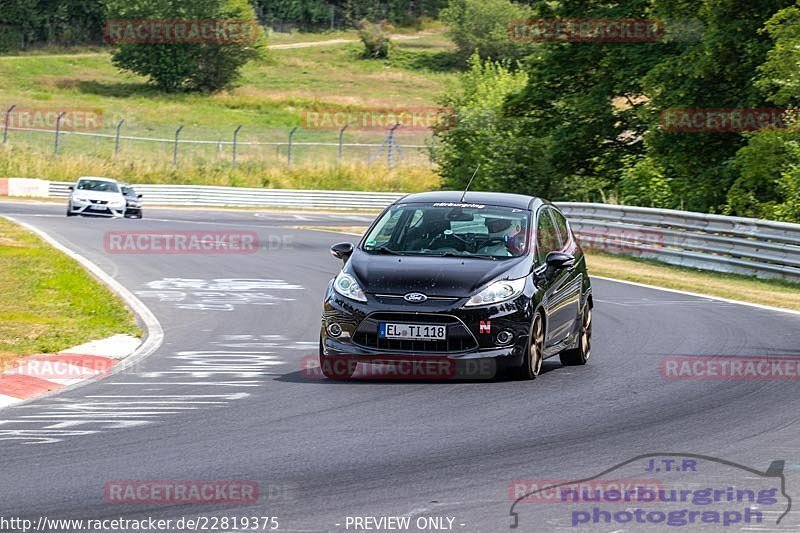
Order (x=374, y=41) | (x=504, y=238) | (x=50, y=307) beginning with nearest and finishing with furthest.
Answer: (x=504, y=238)
(x=50, y=307)
(x=374, y=41)

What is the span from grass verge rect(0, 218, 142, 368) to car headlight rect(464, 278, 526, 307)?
4277 millimetres

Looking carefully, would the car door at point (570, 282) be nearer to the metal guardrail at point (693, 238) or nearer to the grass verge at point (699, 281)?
the grass verge at point (699, 281)

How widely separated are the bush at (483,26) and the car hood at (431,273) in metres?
111

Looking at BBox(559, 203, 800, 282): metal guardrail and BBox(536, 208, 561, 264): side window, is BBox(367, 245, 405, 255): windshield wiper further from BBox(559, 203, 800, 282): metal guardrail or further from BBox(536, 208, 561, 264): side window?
BBox(559, 203, 800, 282): metal guardrail

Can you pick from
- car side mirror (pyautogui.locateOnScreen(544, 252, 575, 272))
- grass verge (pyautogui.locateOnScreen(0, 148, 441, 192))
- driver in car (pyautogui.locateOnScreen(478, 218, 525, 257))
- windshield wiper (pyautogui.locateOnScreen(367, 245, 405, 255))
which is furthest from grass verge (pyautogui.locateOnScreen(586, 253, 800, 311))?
grass verge (pyautogui.locateOnScreen(0, 148, 441, 192))

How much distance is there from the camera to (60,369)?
1216 centimetres

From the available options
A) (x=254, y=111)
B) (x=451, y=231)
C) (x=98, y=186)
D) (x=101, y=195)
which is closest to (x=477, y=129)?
(x=98, y=186)

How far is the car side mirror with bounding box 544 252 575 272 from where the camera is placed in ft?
39.9

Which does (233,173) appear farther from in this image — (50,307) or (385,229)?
(385,229)

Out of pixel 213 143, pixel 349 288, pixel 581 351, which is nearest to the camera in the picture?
pixel 349 288

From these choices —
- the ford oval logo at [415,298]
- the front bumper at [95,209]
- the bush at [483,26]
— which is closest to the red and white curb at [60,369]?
the ford oval logo at [415,298]

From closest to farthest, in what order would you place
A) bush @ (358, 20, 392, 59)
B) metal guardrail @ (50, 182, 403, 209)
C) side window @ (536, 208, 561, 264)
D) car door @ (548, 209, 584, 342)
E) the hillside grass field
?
side window @ (536, 208, 561, 264) < car door @ (548, 209, 584, 342) < metal guardrail @ (50, 182, 403, 209) < the hillside grass field < bush @ (358, 20, 392, 59)

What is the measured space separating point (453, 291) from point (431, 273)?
29 cm

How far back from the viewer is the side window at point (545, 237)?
12375 millimetres
